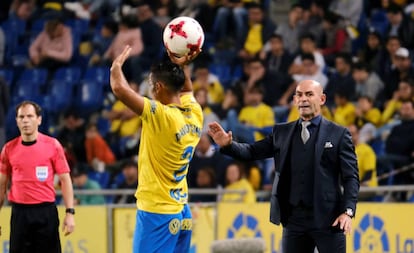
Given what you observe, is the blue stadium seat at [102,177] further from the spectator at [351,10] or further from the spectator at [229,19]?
the spectator at [351,10]

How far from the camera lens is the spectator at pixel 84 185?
1503cm

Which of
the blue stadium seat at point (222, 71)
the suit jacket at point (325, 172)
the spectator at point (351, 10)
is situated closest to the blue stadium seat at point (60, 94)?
the blue stadium seat at point (222, 71)

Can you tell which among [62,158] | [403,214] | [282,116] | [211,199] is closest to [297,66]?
[282,116]

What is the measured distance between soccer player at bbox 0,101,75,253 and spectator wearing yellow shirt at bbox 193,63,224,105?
693 centimetres

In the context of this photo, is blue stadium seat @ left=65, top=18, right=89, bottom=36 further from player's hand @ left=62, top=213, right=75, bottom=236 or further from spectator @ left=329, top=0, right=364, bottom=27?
player's hand @ left=62, top=213, right=75, bottom=236

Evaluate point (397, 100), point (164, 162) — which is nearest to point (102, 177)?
point (397, 100)

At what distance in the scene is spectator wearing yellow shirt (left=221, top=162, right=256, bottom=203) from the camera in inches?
574

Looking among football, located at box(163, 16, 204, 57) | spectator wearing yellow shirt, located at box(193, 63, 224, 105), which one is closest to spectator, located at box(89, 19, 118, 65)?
spectator wearing yellow shirt, located at box(193, 63, 224, 105)

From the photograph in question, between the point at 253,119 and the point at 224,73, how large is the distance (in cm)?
226

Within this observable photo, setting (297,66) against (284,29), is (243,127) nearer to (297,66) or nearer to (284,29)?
(297,66)

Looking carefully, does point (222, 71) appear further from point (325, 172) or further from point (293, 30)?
point (325, 172)

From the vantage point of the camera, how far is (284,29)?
1883cm

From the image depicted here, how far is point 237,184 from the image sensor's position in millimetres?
14984

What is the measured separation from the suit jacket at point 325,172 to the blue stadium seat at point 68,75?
11744mm
